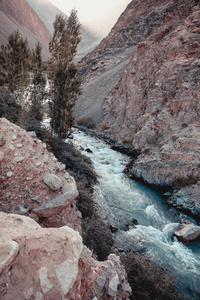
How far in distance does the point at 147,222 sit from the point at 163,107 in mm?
8768

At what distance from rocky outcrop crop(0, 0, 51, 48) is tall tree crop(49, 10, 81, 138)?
85.7 meters

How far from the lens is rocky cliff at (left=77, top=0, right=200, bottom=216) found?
31.1ft

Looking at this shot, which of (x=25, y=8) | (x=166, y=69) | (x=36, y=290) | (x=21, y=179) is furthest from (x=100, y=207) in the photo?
(x=25, y=8)

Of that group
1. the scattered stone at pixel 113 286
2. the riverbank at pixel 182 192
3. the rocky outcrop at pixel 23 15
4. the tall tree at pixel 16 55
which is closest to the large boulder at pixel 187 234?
the riverbank at pixel 182 192

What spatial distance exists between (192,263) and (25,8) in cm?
11803

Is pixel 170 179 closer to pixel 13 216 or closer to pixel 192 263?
pixel 192 263

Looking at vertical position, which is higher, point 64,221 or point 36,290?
point 36,290

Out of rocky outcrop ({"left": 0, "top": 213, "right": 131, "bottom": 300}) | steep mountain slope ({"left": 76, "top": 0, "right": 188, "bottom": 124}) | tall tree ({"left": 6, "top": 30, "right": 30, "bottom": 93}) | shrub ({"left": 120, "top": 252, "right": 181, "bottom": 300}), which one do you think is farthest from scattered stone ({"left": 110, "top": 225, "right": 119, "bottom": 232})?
steep mountain slope ({"left": 76, "top": 0, "right": 188, "bottom": 124})

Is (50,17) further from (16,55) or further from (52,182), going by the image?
(52,182)

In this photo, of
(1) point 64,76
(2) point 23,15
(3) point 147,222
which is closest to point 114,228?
(3) point 147,222

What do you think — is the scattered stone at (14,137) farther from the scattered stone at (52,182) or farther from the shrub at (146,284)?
the shrub at (146,284)

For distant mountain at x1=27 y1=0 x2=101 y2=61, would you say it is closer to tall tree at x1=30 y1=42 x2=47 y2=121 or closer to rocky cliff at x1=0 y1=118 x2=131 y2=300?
tall tree at x1=30 y1=42 x2=47 y2=121

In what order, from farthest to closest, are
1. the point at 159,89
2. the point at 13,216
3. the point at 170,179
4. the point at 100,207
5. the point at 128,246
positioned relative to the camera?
the point at 159,89
the point at 170,179
the point at 100,207
the point at 128,246
the point at 13,216

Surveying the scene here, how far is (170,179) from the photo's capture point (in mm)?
9289
